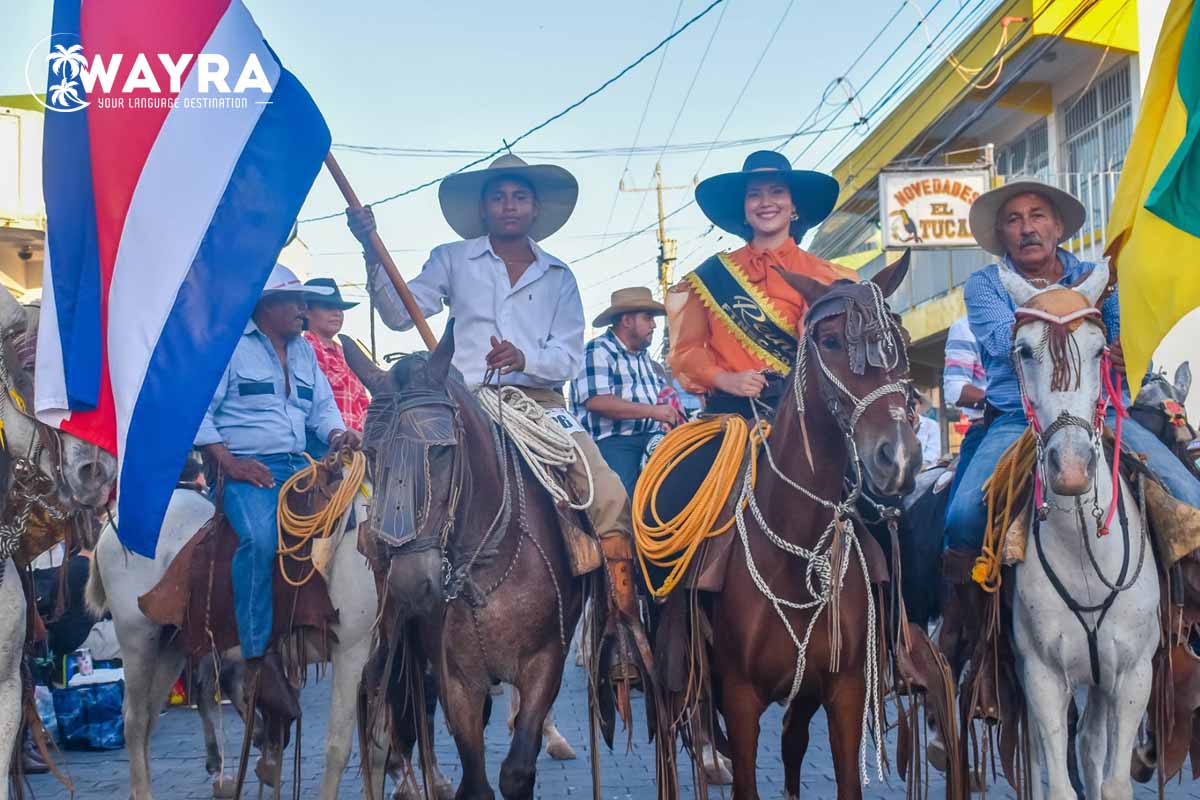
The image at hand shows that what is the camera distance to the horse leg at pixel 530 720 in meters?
4.88

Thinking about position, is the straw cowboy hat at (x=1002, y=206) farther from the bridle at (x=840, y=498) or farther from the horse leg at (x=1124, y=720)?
the horse leg at (x=1124, y=720)

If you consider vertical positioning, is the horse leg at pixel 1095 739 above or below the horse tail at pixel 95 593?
below

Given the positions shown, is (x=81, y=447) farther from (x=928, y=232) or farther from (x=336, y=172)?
(x=928, y=232)

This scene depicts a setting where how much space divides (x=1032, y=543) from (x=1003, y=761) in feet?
3.61

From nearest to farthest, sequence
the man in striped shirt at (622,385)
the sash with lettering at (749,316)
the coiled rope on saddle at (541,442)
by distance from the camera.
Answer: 1. the coiled rope on saddle at (541,442)
2. the sash with lettering at (749,316)
3. the man in striped shirt at (622,385)

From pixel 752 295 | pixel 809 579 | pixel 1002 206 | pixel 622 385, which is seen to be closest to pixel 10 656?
pixel 809 579

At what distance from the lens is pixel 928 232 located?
1700cm

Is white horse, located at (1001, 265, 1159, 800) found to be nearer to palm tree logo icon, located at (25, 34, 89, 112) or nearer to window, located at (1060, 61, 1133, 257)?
palm tree logo icon, located at (25, 34, 89, 112)

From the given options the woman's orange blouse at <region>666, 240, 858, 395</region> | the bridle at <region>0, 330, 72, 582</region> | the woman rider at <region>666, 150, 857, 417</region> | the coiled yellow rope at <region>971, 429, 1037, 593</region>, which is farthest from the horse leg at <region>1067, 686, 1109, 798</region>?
the bridle at <region>0, 330, 72, 582</region>

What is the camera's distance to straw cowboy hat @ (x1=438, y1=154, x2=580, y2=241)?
20.3ft

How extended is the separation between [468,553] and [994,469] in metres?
2.38

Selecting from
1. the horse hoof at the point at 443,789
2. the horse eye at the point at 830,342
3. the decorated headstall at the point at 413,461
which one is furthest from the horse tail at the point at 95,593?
the horse eye at the point at 830,342

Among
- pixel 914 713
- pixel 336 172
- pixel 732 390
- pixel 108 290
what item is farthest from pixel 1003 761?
pixel 108 290

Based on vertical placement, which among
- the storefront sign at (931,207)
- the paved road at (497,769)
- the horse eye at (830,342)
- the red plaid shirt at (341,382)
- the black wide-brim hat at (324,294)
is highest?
the storefront sign at (931,207)
